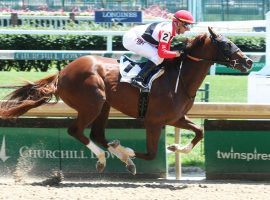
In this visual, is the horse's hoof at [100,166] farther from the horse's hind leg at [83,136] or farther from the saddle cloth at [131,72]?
the saddle cloth at [131,72]

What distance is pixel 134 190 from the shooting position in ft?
21.6

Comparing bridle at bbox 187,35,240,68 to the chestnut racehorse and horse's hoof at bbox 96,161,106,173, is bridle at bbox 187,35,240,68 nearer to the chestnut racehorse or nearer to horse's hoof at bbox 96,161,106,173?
the chestnut racehorse

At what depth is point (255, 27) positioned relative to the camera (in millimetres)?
21312

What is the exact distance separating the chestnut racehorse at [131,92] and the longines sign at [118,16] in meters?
7.18

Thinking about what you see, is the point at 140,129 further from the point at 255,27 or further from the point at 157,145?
the point at 255,27

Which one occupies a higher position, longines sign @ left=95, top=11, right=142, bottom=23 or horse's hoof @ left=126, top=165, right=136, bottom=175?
longines sign @ left=95, top=11, right=142, bottom=23

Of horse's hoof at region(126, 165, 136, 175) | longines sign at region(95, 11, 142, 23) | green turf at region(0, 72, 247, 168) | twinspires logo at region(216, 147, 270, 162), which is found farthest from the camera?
longines sign at region(95, 11, 142, 23)

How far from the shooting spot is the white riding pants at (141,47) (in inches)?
276

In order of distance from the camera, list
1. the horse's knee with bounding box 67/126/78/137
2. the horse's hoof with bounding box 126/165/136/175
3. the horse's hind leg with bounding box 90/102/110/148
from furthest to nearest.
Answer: the horse's hind leg with bounding box 90/102/110/148
the horse's knee with bounding box 67/126/78/137
the horse's hoof with bounding box 126/165/136/175

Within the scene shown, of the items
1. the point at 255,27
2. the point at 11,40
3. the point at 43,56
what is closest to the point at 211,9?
the point at 255,27

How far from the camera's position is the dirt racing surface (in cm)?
623

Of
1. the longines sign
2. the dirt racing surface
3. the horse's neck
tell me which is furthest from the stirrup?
the longines sign

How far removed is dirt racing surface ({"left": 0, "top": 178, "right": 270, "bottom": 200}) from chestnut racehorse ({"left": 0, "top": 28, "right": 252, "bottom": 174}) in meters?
0.32

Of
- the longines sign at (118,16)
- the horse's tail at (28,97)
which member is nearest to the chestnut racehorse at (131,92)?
the horse's tail at (28,97)
